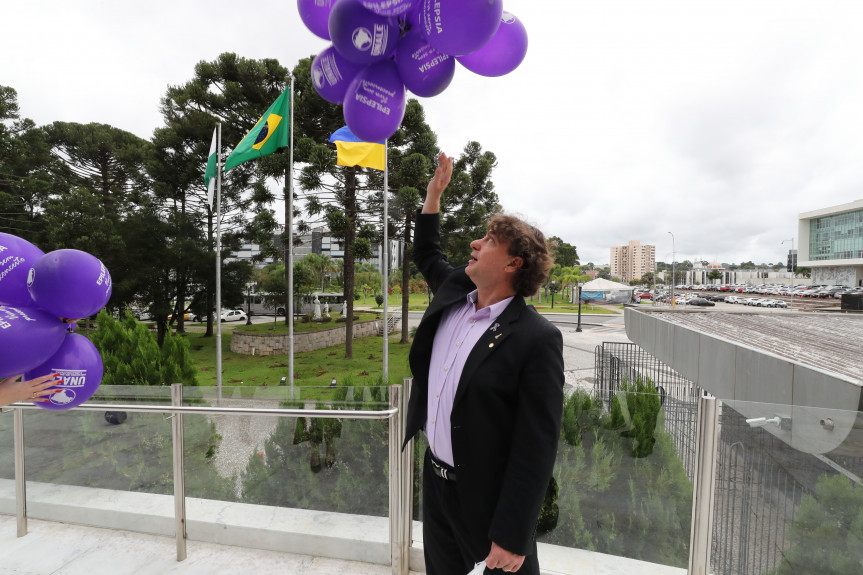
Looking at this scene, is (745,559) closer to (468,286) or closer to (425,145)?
(468,286)

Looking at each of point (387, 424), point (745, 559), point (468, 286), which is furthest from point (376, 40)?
point (745, 559)

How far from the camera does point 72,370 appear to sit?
82.4 inches

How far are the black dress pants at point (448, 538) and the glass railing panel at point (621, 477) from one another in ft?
3.31

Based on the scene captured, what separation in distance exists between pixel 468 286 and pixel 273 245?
15.9 metres

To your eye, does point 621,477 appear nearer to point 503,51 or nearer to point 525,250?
point 525,250

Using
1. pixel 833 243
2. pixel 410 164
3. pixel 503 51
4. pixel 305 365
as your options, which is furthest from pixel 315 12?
pixel 833 243

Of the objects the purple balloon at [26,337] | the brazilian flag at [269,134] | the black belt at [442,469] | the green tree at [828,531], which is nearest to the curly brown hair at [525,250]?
the black belt at [442,469]

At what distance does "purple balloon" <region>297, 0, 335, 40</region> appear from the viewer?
202 centimetres

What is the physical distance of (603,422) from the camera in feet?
7.60

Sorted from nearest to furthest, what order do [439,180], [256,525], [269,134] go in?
1. [439,180]
2. [256,525]
3. [269,134]

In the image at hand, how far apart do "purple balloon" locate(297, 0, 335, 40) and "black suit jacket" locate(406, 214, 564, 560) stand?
1653 mm

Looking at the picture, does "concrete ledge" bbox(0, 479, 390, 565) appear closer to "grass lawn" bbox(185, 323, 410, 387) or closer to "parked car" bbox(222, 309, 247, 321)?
"grass lawn" bbox(185, 323, 410, 387)

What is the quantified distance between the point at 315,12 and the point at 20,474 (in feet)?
11.1

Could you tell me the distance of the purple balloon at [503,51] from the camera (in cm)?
198
